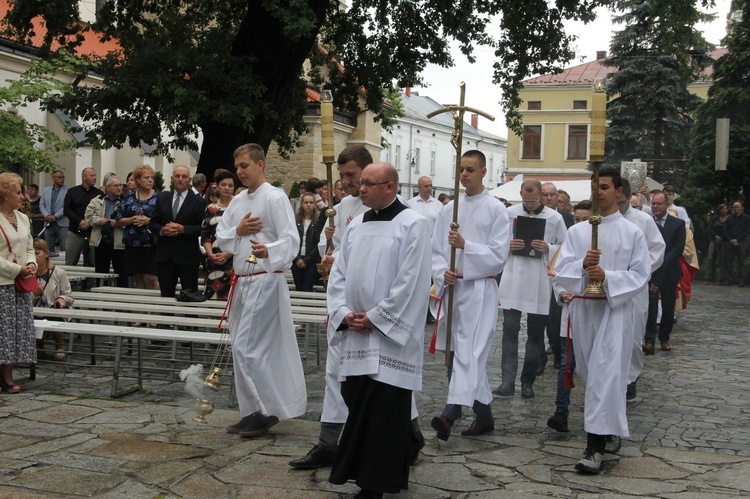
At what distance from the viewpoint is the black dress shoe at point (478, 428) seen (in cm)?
749

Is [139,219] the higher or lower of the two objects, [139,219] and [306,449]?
the higher

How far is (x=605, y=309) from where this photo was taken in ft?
22.6

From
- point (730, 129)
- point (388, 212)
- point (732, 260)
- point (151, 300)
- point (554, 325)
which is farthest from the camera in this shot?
point (730, 129)

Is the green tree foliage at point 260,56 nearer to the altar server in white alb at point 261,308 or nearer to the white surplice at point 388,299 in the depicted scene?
the altar server in white alb at point 261,308

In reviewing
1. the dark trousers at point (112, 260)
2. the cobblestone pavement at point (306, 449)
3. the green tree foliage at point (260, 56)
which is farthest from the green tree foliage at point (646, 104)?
the cobblestone pavement at point (306, 449)

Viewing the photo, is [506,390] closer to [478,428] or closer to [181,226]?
[478,428]

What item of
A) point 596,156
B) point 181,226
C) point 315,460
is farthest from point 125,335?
point 596,156

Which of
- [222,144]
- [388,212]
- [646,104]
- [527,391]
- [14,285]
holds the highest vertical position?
[646,104]

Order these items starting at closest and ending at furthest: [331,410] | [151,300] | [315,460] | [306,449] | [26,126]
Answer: [315,460], [331,410], [306,449], [151,300], [26,126]

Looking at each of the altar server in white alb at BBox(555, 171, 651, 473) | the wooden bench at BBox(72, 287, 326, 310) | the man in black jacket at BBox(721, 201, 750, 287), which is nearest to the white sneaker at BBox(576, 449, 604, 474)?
the altar server in white alb at BBox(555, 171, 651, 473)

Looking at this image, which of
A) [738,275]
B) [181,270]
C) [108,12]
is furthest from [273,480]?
[738,275]

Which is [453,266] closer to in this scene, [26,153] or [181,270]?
[181,270]

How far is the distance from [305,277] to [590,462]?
7657 millimetres

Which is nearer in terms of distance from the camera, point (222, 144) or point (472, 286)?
point (472, 286)
